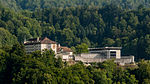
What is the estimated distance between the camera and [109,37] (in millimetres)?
174375

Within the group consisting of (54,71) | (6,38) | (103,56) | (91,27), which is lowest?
(91,27)

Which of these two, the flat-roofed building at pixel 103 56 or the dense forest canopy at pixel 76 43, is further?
the flat-roofed building at pixel 103 56

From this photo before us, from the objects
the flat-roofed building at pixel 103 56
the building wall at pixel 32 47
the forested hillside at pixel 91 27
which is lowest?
the forested hillside at pixel 91 27

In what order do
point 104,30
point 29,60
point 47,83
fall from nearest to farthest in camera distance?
point 47,83 < point 29,60 < point 104,30

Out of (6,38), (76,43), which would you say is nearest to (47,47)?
(6,38)

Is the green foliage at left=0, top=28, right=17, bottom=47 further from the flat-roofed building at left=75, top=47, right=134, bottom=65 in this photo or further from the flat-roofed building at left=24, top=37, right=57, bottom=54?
the flat-roofed building at left=75, top=47, right=134, bottom=65

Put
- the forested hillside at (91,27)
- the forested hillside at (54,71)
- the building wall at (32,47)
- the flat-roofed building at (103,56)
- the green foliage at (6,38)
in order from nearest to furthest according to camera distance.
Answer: the forested hillside at (54,71), the flat-roofed building at (103,56), the building wall at (32,47), the green foliage at (6,38), the forested hillside at (91,27)

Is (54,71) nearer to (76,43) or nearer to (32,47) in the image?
(32,47)

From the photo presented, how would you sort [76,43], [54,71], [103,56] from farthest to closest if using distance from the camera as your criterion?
[76,43]
[103,56]
[54,71]

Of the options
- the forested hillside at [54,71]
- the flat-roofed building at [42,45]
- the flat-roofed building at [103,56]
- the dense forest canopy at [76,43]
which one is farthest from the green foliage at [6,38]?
the forested hillside at [54,71]

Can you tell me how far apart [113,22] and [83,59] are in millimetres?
87144

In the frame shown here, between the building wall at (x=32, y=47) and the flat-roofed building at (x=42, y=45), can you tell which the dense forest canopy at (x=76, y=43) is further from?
the flat-roofed building at (x=42, y=45)

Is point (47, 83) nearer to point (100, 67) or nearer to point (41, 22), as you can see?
point (100, 67)

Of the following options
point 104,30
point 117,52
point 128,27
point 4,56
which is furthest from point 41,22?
point 4,56
